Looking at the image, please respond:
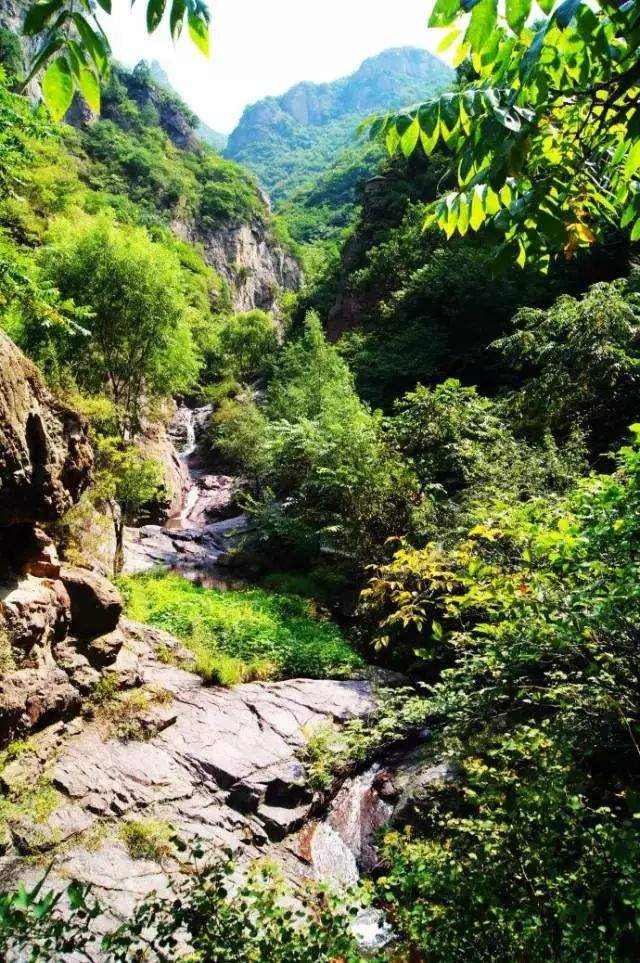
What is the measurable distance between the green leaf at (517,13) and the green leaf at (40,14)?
97 cm

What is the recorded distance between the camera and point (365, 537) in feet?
37.2

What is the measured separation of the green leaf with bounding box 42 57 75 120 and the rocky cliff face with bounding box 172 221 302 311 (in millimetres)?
57318

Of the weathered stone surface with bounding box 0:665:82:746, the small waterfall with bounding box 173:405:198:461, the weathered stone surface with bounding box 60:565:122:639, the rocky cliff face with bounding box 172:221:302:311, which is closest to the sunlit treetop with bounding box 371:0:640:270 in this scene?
the weathered stone surface with bounding box 0:665:82:746

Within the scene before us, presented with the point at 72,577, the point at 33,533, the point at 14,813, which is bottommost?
the point at 14,813

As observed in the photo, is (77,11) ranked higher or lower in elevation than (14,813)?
higher

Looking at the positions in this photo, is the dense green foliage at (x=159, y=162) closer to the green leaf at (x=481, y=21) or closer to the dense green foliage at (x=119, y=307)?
the dense green foliage at (x=119, y=307)

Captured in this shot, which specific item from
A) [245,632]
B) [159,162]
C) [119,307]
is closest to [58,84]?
[245,632]

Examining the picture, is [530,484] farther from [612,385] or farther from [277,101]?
[277,101]

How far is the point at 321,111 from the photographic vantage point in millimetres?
148000

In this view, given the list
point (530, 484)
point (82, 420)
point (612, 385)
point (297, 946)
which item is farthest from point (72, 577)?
point (612, 385)

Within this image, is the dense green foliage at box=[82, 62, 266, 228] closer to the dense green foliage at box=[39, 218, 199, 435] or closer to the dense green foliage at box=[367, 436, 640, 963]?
the dense green foliage at box=[39, 218, 199, 435]

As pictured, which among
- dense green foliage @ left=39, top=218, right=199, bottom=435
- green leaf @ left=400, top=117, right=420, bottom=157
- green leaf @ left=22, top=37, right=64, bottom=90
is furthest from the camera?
dense green foliage @ left=39, top=218, right=199, bottom=435

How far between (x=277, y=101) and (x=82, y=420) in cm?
17903

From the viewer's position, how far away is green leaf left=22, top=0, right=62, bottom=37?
106 centimetres
